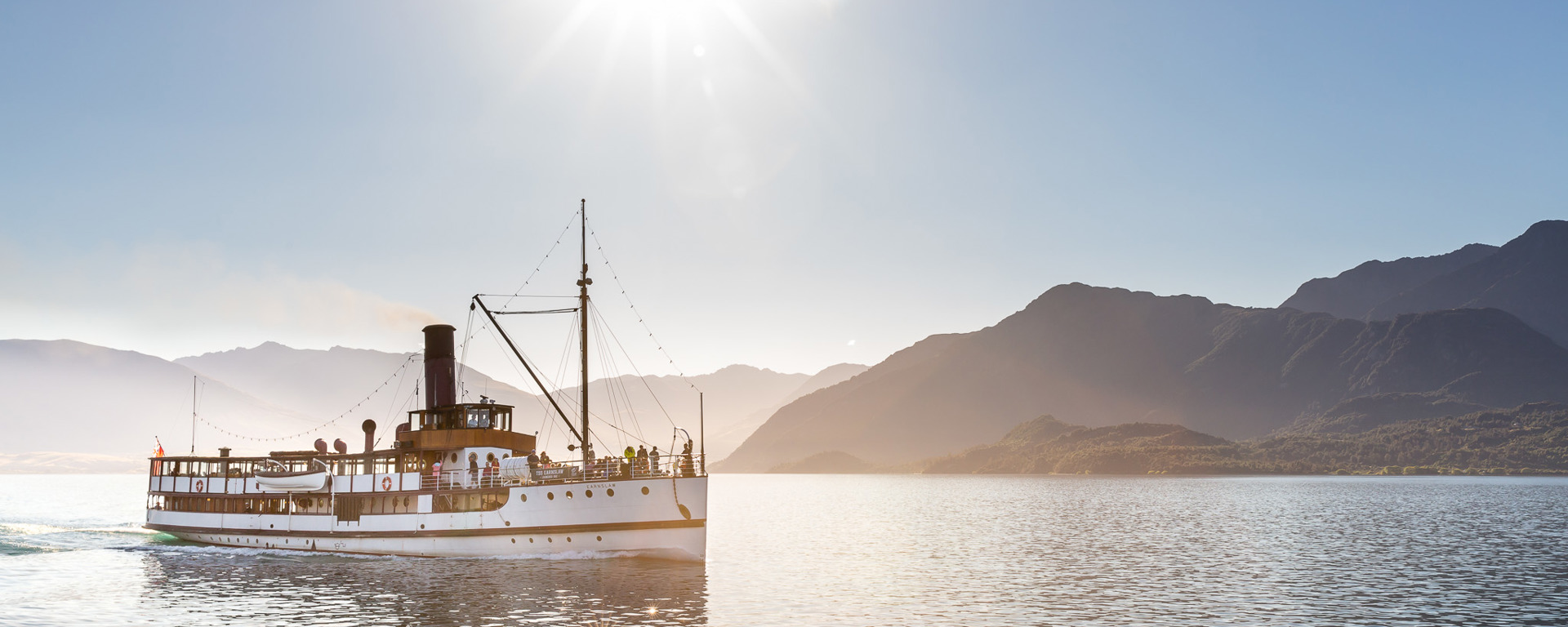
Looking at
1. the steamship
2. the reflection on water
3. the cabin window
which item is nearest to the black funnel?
the steamship

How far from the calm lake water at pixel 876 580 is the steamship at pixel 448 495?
130 cm

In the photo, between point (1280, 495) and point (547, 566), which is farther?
point (1280, 495)

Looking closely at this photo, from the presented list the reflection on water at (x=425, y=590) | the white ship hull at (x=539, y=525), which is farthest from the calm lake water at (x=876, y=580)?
the white ship hull at (x=539, y=525)

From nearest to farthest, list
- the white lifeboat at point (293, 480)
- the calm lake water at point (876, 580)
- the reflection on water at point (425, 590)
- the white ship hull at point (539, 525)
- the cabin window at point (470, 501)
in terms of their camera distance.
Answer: the reflection on water at point (425, 590) → the calm lake water at point (876, 580) → the white ship hull at point (539, 525) → the cabin window at point (470, 501) → the white lifeboat at point (293, 480)

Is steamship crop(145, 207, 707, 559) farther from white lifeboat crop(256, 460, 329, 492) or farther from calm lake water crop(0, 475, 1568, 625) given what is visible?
calm lake water crop(0, 475, 1568, 625)

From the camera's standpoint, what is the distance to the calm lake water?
31875 mm

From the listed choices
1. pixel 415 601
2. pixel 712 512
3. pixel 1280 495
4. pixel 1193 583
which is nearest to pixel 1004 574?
pixel 1193 583

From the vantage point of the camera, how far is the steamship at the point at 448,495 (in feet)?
144

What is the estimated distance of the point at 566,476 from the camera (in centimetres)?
4584

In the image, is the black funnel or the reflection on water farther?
the black funnel

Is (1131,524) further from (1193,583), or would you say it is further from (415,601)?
(415,601)

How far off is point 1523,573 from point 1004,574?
22.5m

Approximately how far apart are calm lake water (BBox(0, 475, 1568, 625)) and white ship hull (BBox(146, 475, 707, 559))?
1.01m

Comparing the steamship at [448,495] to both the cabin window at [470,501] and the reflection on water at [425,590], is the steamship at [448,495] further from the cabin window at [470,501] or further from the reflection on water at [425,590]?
the reflection on water at [425,590]
